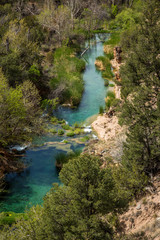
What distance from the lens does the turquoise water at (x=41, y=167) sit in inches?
820

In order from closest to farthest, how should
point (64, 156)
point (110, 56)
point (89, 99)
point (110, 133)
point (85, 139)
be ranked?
1. point (64, 156)
2. point (110, 133)
3. point (85, 139)
4. point (89, 99)
5. point (110, 56)

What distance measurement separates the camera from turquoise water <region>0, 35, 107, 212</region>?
Result: 20828 mm

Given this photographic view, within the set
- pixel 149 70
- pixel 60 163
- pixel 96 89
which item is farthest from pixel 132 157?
pixel 96 89

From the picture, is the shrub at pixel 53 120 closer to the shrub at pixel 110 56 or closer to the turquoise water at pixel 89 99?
the turquoise water at pixel 89 99

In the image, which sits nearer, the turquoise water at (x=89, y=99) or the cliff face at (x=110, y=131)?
the cliff face at (x=110, y=131)

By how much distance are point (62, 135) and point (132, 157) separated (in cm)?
1361

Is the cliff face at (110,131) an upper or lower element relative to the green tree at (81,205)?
lower

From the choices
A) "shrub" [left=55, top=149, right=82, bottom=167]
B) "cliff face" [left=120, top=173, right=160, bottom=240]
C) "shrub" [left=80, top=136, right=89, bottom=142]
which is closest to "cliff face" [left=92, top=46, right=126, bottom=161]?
"shrub" [left=80, top=136, right=89, bottom=142]

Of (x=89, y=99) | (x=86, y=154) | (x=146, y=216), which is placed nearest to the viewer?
(x=86, y=154)

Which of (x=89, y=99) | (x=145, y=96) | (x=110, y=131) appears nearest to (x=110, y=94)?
(x=89, y=99)

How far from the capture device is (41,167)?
80.4 ft

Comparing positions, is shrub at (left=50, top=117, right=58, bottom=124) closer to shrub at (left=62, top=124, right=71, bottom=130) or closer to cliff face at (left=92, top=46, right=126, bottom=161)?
shrub at (left=62, top=124, right=71, bottom=130)

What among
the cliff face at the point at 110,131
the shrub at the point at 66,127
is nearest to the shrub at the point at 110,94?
the cliff face at the point at 110,131

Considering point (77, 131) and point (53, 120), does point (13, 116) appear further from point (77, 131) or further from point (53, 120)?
point (77, 131)
